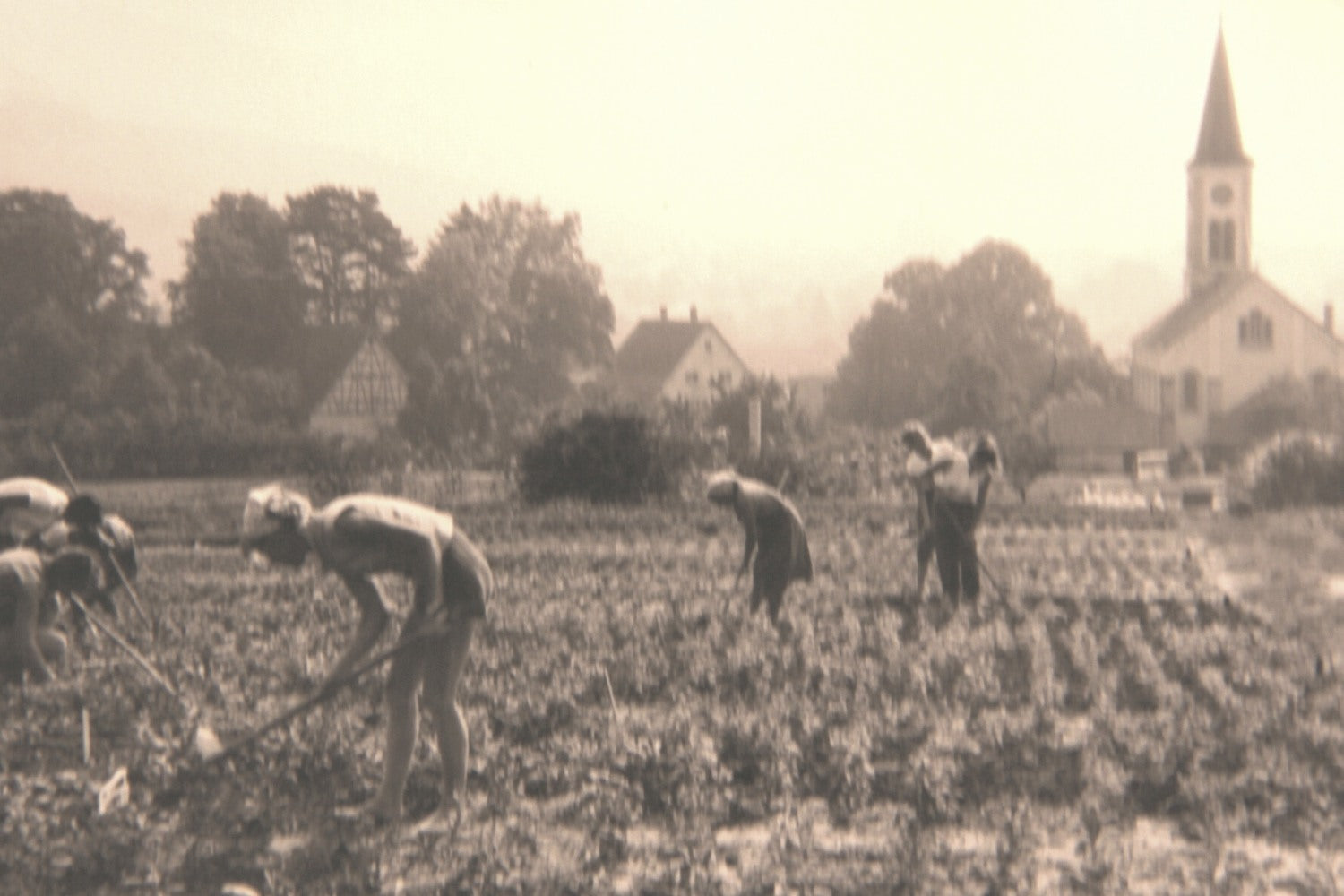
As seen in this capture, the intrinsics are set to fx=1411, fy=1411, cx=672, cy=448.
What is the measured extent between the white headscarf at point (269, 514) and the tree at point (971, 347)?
7425 mm

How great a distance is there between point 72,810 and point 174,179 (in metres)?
6.22

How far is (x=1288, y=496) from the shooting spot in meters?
10.3

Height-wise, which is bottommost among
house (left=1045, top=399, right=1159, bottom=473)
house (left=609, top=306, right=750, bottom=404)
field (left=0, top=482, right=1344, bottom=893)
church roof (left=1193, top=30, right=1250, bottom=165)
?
field (left=0, top=482, right=1344, bottom=893)

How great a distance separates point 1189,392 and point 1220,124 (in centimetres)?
Answer: 181

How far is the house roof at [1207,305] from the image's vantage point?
9.60 meters

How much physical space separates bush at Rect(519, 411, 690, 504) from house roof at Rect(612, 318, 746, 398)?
540 millimetres

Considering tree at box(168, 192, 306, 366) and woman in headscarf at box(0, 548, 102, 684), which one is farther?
tree at box(168, 192, 306, 366)

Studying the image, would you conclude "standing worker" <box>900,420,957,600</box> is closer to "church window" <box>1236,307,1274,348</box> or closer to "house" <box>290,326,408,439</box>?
"church window" <box>1236,307,1274,348</box>

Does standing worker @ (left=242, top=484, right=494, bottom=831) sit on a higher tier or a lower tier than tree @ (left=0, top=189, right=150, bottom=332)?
lower

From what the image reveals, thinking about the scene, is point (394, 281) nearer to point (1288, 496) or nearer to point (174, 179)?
point (174, 179)

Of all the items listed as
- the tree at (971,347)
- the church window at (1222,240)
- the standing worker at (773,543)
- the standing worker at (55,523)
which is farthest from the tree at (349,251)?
the church window at (1222,240)

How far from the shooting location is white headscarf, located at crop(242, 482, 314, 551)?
179 inches

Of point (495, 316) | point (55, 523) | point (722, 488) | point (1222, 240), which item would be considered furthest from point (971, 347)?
point (55, 523)

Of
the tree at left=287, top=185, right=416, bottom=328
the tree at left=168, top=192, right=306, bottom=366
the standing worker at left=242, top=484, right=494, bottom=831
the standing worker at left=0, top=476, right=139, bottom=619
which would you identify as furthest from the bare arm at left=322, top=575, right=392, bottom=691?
the tree at left=287, top=185, right=416, bottom=328
